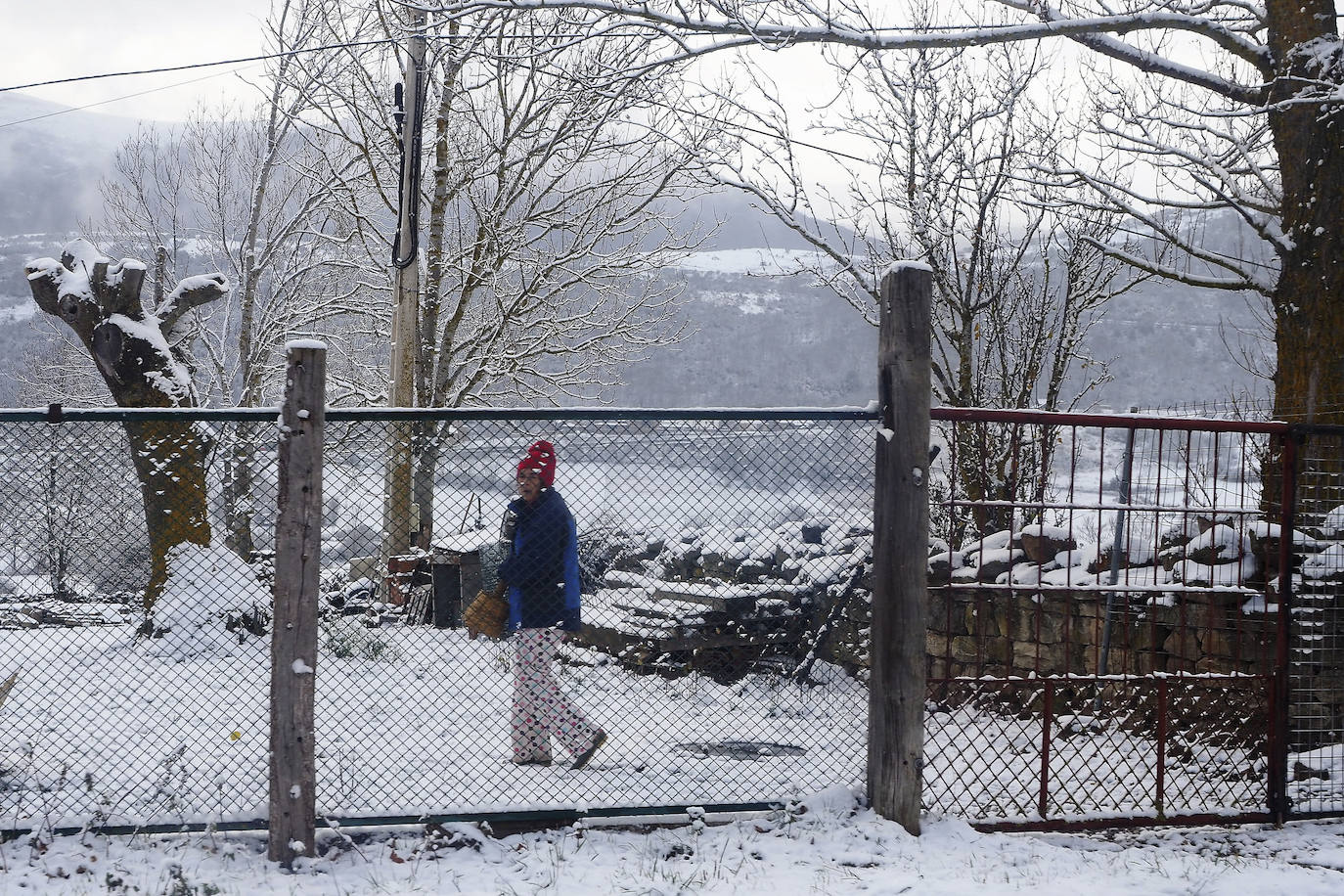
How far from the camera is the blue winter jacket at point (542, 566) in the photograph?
449 cm

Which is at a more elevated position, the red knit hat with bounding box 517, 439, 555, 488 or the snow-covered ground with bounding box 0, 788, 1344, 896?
the red knit hat with bounding box 517, 439, 555, 488

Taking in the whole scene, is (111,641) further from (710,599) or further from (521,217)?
(521,217)

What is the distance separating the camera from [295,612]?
357 centimetres

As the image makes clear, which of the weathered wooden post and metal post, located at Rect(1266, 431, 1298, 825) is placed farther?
metal post, located at Rect(1266, 431, 1298, 825)

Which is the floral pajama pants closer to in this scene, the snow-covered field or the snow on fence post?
the snow-covered field

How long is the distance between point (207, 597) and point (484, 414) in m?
3.59

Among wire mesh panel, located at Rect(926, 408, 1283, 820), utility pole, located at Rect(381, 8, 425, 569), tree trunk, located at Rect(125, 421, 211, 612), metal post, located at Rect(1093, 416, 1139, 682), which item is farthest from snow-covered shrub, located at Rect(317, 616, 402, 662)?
metal post, located at Rect(1093, 416, 1139, 682)

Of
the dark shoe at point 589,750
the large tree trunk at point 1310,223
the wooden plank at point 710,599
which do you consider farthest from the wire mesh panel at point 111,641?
the large tree trunk at point 1310,223

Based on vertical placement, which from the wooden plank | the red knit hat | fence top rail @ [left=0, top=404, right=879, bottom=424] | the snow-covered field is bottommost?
the snow-covered field

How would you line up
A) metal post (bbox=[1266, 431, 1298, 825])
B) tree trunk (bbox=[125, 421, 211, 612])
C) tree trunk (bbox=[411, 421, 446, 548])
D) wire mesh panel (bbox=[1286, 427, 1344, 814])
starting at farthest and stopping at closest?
tree trunk (bbox=[125, 421, 211, 612]) → tree trunk (bbox=[411, 421, 446, 548]) → wire mesh panel (bbox=[1286, 427, 1344, 814]) → metal post (bbox=[1266, 431, 1298, 825])

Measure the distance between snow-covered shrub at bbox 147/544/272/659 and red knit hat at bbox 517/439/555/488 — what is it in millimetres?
2770

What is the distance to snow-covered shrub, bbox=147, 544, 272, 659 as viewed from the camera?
244 inches

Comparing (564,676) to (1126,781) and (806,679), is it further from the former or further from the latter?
(1126,781)

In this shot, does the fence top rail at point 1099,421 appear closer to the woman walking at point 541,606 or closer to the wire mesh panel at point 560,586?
the wire mesh panel at point 560,586
